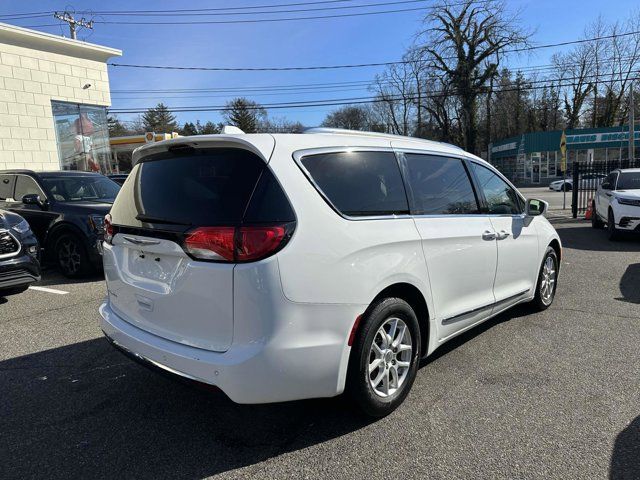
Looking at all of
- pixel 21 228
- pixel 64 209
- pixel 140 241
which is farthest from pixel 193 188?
pixel 64 209

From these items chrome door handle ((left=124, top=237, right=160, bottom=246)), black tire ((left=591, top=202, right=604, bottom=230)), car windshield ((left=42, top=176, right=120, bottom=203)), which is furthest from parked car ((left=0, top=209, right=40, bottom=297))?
black tire ((left=591, top=202, right=604, bottom=230))

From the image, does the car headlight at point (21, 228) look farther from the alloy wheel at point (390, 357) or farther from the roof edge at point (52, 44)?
the roof edge at point (52, 44)

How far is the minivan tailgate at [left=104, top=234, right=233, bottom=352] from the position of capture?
251 centimetres

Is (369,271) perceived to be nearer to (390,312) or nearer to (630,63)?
(390,312)

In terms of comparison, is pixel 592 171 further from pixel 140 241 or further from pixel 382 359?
pixel 140 241

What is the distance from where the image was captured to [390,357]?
10.1 feet

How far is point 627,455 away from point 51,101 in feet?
60.8

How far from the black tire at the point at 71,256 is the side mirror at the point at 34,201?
0.68m

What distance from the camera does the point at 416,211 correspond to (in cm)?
338

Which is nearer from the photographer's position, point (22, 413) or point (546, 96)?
point (22, 413)

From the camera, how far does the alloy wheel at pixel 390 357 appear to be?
3.00 metres

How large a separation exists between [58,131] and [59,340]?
14.6m

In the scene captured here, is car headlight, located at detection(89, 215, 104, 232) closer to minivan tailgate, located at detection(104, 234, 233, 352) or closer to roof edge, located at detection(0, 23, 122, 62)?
minivan tailgate, located at detection(104, 234, 233, 352)

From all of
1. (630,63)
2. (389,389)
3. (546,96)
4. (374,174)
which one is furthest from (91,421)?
(546,96)
